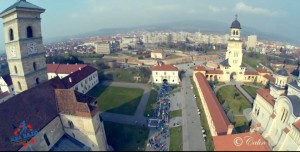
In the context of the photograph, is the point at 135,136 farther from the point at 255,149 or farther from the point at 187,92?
the point at 187,92

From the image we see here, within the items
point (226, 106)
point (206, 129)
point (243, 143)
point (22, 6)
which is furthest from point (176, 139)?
point (22, 6)

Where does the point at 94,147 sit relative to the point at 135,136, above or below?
above

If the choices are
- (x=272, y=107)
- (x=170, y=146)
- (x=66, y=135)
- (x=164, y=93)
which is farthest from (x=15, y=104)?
(x=272, y=107)

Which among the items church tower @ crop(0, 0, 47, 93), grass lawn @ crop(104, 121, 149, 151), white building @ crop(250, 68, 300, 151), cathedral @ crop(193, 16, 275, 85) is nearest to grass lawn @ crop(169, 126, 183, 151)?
grass lawn @ crop(104, 121, 149, 151)

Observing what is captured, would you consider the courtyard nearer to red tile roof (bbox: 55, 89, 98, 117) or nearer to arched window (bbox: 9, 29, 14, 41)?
red tile roof (bbox: 55, 89, 98, 117)

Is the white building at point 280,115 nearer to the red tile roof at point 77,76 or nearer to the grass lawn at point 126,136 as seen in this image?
the grass lawn at point 126,136

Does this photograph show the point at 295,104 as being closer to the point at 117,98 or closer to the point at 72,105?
the point at 72,105

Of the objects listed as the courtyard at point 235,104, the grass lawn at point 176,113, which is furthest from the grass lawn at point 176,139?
the courtyard at point 235,104
